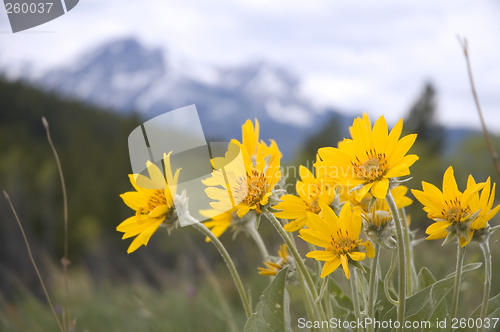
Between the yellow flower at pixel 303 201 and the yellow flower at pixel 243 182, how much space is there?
109 mm

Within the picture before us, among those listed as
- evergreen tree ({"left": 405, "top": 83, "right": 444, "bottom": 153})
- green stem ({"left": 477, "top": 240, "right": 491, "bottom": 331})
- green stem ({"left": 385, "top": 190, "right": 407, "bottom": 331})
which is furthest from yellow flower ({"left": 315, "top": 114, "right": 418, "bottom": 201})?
evergreen tree ({"left": 405, "top": 83, "right": 444, "bottom": 153})

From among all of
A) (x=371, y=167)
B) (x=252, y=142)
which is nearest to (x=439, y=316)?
(x=371, y=167)

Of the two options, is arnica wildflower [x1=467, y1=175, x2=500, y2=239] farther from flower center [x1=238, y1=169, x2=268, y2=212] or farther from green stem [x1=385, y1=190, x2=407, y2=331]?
flower center [x1=238, y1=169, x2=268, y2=212]

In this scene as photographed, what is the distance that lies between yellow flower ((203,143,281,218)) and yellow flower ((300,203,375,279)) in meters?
0.16

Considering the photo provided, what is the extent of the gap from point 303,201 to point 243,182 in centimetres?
24

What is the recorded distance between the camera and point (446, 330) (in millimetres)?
1248

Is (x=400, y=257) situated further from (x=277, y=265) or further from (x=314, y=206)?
(x=277, y=265)

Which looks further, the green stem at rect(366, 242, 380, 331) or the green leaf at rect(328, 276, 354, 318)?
the green leaf at rect(328, 276, 354, 318)

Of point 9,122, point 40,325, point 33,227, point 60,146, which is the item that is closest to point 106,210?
point 33,227

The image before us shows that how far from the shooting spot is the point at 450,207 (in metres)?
1.10

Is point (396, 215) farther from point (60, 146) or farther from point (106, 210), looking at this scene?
point (60, 146)

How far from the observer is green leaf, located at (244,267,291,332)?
1.14 metres

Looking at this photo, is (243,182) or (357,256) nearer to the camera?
(357,256)

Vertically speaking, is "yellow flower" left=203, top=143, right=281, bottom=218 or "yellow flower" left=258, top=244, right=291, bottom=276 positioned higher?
"yellow flower" left=203, top=143, right=281, bottom=218
